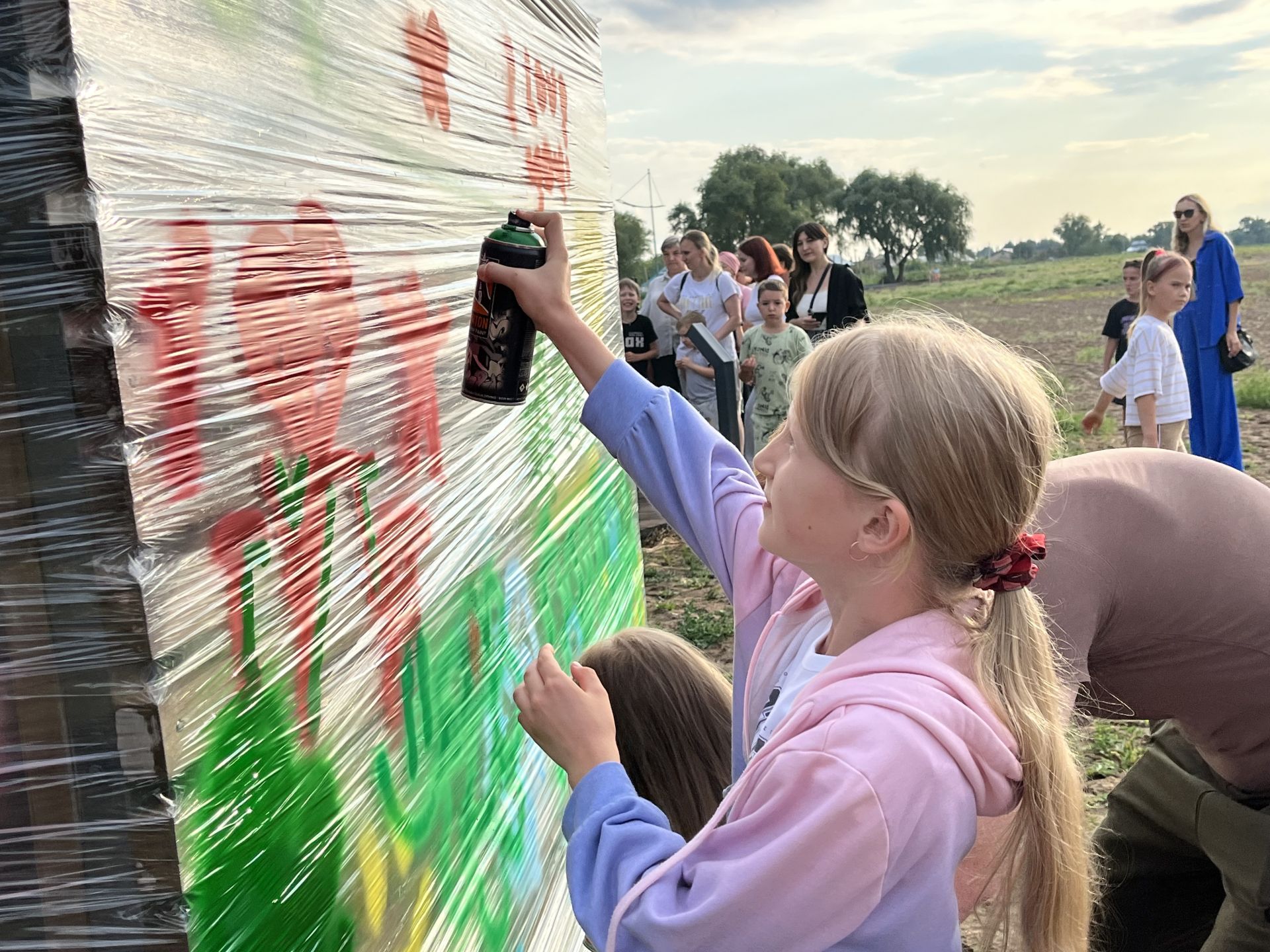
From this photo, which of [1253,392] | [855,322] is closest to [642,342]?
[855,322]

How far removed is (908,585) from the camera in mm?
1243

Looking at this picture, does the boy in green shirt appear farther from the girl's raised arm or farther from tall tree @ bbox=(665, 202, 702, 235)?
tall tree @ bbox=(665, 202, 702, 235)

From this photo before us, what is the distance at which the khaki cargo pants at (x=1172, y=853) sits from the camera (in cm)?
180

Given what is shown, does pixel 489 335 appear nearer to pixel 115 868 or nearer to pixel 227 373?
pixel 227 373

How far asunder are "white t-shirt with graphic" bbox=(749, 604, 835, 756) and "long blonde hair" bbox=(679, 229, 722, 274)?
5.35 meters

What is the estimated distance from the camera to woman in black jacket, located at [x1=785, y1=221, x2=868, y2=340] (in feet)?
20.1

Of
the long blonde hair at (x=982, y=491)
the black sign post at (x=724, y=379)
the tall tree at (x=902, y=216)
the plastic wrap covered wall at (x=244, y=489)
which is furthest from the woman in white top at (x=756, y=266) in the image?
the tall tree at (x=902, y=216)

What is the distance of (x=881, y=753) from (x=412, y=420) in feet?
2.59

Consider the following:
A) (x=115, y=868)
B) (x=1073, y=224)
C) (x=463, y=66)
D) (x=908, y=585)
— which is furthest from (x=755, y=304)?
(x=1073, y=224)

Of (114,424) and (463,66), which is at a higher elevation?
(463,66)

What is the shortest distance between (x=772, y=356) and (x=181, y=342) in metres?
5.06

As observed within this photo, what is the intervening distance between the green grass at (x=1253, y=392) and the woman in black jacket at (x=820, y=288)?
6499 mm

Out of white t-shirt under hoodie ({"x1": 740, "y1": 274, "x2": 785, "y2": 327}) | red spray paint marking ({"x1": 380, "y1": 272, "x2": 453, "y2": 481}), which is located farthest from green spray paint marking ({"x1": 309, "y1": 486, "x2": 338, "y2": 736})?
white t-shirt under hoodie ({"x1": 740, "y1": 274, "x2": 785, "y2": 327})

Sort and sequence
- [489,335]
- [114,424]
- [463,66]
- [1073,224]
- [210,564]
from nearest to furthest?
[114,424], [210,564], [489,335], [463,66], [1073,224]
